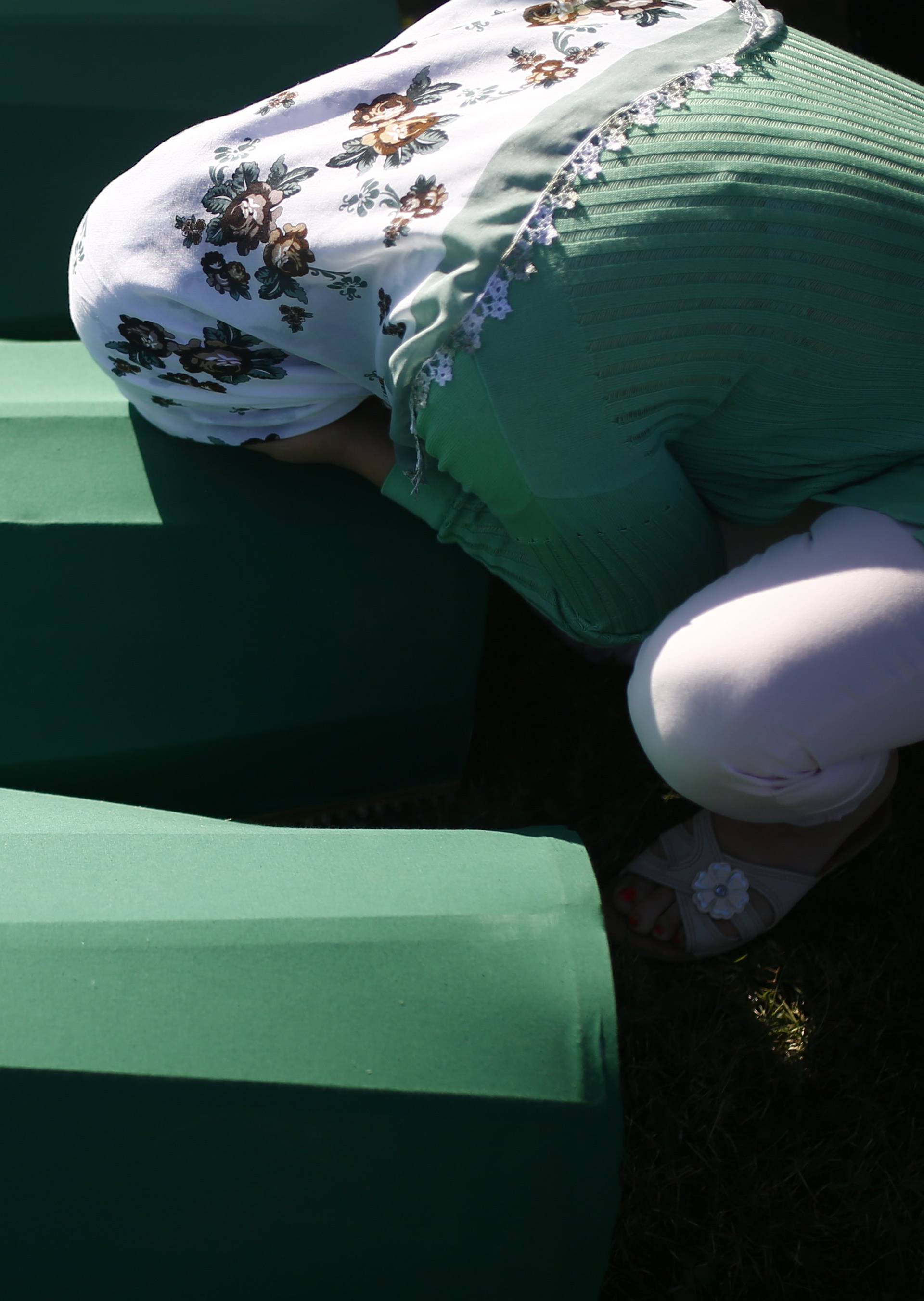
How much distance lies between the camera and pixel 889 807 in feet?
4.74

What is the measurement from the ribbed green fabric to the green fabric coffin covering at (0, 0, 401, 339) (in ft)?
3.41

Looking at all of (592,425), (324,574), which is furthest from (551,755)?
(592,425)

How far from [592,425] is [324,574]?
462mm

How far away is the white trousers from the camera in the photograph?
94cm

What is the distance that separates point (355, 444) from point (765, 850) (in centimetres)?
75

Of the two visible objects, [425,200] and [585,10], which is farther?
[585,10]

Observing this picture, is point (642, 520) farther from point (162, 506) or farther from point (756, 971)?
point (756, 971)

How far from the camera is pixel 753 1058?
1.34 metres

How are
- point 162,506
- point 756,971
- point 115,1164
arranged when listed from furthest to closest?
1. point 756,971
2. point 162,506
3. point 115,1164

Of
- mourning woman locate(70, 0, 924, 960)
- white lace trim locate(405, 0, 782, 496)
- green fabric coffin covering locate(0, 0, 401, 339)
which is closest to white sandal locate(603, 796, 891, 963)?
mourning woman locate(70, 0, 924, 960)

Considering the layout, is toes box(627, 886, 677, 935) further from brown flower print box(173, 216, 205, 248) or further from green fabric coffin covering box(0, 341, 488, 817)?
brown flower print box(173, 216, 205, 248)

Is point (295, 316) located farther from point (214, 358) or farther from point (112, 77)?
point (112, 77)

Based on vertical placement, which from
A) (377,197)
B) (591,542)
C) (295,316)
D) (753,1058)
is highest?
(377,197)

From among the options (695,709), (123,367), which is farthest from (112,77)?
(695,709)
